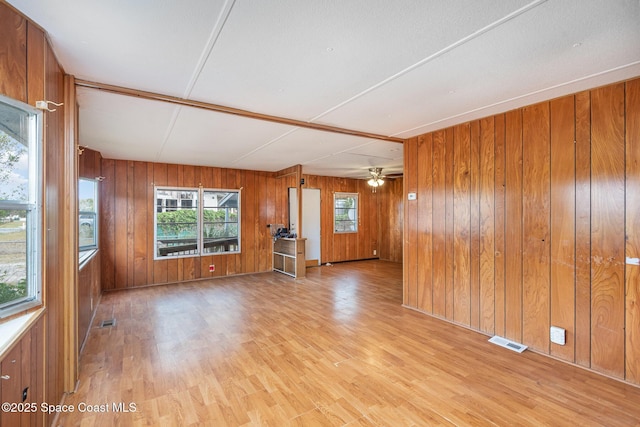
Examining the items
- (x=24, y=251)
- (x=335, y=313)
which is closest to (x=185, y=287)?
(x=335, y=313)

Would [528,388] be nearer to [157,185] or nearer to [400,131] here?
[400,131]

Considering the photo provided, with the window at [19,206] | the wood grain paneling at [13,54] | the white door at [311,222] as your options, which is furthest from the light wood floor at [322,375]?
the white door at [311,222]

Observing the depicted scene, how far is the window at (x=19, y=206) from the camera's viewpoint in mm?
1557

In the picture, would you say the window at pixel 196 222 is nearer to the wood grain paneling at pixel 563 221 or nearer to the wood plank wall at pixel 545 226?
the wood plank wall at pixel 545 226

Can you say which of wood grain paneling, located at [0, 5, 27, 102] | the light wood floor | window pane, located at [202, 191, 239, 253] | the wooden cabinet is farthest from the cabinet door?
window pane, located at [202, 191, 239, 253]

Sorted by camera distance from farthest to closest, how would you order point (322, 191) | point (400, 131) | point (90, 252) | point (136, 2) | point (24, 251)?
point (322, 191), point (90, 252), point (400, 131), point (24, 251), point (136, 2)

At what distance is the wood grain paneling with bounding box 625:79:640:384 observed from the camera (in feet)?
7.93

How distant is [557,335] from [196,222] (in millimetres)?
6371

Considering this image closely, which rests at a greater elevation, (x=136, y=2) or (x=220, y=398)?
(x=136, y=2)

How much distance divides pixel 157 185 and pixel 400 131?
5.02m

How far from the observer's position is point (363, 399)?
2.23 m

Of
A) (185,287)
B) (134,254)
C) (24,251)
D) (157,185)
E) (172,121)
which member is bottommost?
(185,287)

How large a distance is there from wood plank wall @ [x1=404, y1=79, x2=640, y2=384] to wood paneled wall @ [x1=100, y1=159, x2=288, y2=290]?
14.7 feet

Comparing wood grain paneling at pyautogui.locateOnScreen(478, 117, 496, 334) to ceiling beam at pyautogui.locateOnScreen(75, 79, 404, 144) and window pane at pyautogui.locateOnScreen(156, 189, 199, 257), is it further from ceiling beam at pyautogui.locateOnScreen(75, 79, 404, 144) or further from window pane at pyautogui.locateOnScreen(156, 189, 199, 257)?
window pane at pyautogui.locateOnScreen(156, 189, 199, 257)
